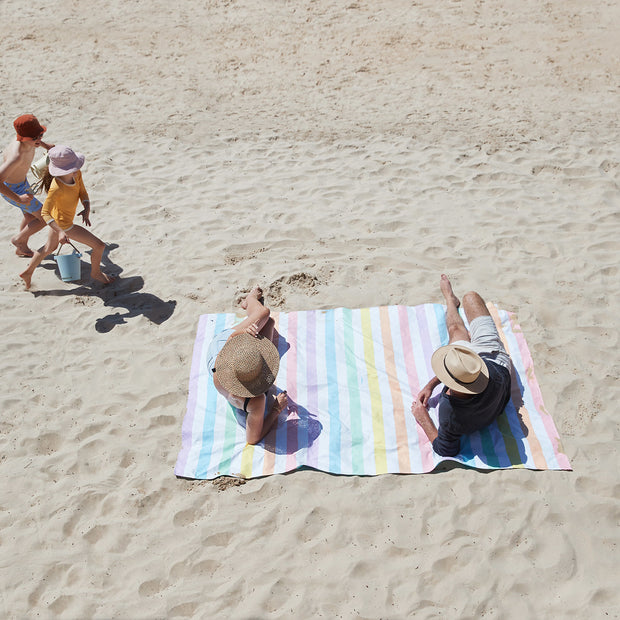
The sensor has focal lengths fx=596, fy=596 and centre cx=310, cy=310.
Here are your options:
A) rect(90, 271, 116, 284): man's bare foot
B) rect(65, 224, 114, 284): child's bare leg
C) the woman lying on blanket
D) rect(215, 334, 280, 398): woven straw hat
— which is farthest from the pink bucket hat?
rect(215, 334, 280, 398): woven straw hat

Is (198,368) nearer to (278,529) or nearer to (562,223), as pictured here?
(278,529)

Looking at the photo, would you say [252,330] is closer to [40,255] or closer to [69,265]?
[69,265]

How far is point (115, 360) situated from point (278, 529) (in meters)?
2.19

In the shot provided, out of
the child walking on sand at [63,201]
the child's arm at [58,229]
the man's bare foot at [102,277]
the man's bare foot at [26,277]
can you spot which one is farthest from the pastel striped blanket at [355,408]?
the man's bare foot at [26,277]

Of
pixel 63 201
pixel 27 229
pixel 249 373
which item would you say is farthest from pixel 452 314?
pixel 27 229

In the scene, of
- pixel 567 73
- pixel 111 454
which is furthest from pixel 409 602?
pixel 567 73

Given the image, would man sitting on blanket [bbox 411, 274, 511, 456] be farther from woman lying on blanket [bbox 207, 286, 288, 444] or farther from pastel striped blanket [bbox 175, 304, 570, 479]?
woman lying on blanket [bbox 207, 286, 288, 444]

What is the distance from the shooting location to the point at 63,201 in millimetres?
5352

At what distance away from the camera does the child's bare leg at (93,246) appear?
5.57 meters

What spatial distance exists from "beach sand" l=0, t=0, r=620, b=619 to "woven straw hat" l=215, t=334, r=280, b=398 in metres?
0.70

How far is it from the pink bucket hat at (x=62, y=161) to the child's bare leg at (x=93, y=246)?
1.82 ft

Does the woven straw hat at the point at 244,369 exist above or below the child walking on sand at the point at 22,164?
below

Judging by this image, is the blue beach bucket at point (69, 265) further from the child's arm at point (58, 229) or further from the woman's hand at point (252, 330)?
the woman's hand at point (252, 330)

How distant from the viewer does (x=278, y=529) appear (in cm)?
387
